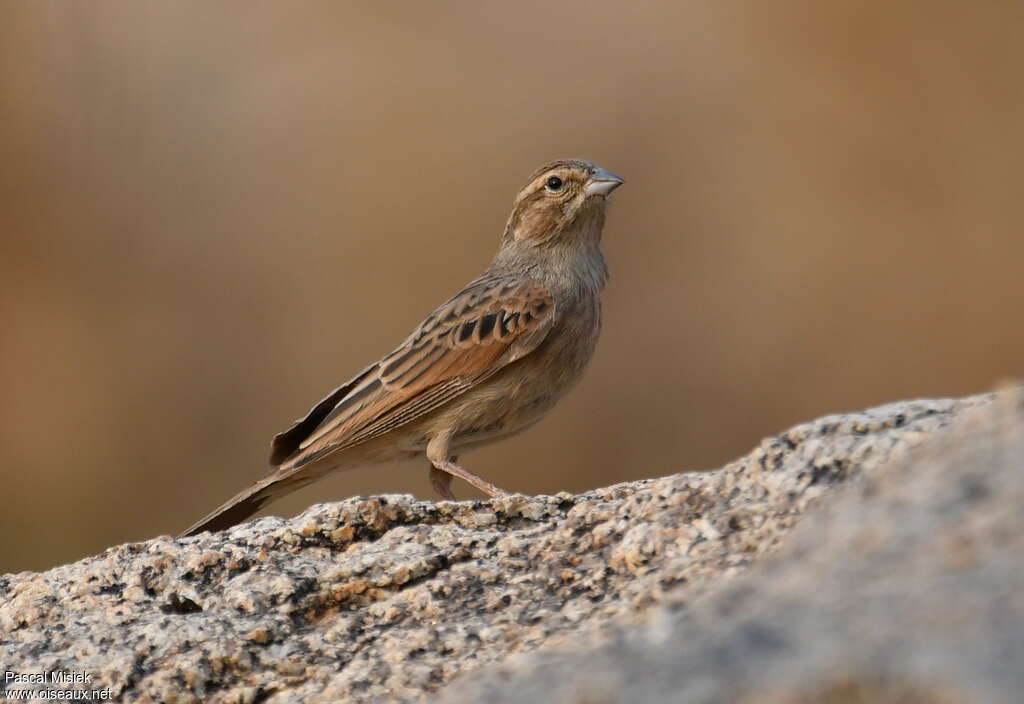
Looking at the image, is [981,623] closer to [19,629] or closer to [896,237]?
[19,629]

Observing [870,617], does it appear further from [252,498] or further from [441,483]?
[441,483]

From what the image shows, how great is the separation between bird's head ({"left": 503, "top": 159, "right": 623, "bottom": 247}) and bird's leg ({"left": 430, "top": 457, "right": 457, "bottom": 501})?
1299 mm

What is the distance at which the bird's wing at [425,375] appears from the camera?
23.4ft

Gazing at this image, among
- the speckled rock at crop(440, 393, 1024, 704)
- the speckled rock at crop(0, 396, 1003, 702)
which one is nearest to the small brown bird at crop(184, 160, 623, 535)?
the speckled rock at crop(0, 396, 1003, 702)

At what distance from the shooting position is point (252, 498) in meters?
6.68

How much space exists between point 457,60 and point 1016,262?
17.0 feet

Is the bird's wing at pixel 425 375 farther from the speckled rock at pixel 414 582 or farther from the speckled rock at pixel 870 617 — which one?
the speckled rock at pixel 870 617

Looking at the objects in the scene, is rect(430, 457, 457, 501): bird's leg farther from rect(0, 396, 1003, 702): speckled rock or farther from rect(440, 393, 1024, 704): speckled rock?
rect(440, 393, 1024, 704): speckled rock

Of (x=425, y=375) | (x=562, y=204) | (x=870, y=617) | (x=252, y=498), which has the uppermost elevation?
(x=562, y=204)

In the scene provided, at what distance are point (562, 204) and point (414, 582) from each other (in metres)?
4.43

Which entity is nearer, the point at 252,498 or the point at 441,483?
the point at 252,498

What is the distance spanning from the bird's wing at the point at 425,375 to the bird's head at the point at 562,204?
20.4 inches

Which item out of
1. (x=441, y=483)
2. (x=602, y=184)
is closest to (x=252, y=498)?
(x=441, y=483)

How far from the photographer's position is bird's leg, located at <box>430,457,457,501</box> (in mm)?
7160
